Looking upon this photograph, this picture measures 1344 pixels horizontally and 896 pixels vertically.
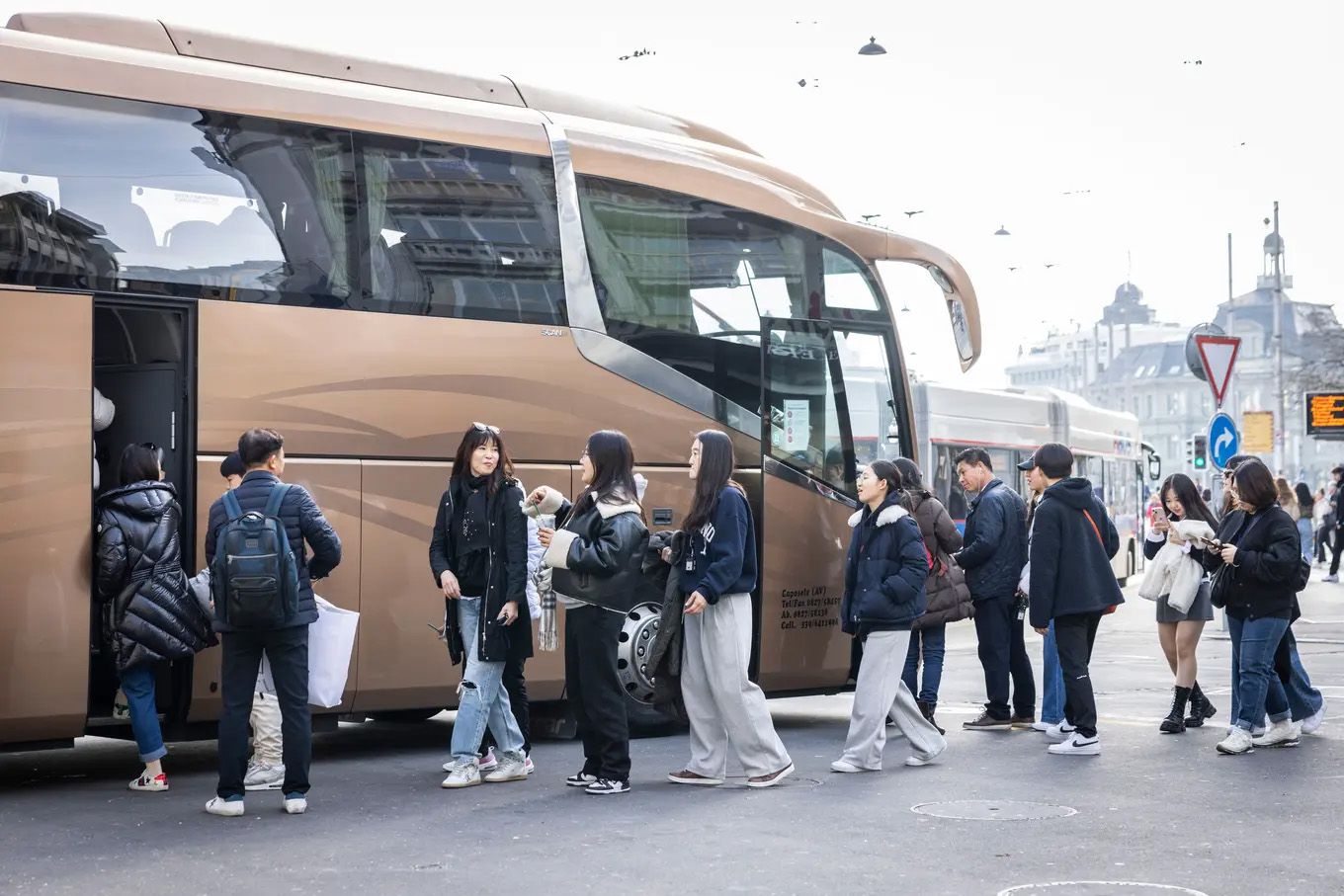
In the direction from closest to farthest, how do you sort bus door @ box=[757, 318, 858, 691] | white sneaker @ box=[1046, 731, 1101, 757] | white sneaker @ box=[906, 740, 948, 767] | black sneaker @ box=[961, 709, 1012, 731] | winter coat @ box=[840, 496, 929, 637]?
winter coat @ box=[840, 496, 929, 637] < white sneaker @ box=[906, 740, 948, 767] < white sneaker @ box=[1046, 731, 1101, 757] < bus door @ box=[757, 318, 858, 691] < black sneaker @ box=[961, 709, 1012, 731]

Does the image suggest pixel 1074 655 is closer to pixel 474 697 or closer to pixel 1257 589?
pixel 1257 589

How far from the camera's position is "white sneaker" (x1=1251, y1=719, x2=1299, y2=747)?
33.5ft

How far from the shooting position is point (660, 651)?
8.94m

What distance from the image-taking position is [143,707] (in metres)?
8.52

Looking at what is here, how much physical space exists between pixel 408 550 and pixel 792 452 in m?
2.83

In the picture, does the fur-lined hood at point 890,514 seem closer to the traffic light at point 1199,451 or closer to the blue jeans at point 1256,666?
the blue jeans at point 1256,666

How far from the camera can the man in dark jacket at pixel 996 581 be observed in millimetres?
11359

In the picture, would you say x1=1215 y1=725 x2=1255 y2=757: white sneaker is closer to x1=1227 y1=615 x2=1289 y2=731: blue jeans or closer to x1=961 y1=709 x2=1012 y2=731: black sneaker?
x1=1227 y1=615 x2=1289 y2=731: blue jeans

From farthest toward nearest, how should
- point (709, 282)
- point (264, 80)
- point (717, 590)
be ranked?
point (709, 282), point (264, 80), point (717, 590)

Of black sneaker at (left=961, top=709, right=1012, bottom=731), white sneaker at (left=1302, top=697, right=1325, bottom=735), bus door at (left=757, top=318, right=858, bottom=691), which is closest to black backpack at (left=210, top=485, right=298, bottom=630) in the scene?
bus door at (left=757, top=318, right=858, bottom=691)

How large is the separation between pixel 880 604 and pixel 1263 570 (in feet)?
7.52

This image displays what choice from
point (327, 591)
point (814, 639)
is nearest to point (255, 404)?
point (327, 591)

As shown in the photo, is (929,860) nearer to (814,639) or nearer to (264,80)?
(814,639)

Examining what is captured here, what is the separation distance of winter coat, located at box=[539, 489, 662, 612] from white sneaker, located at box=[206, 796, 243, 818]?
1809 millimetres
